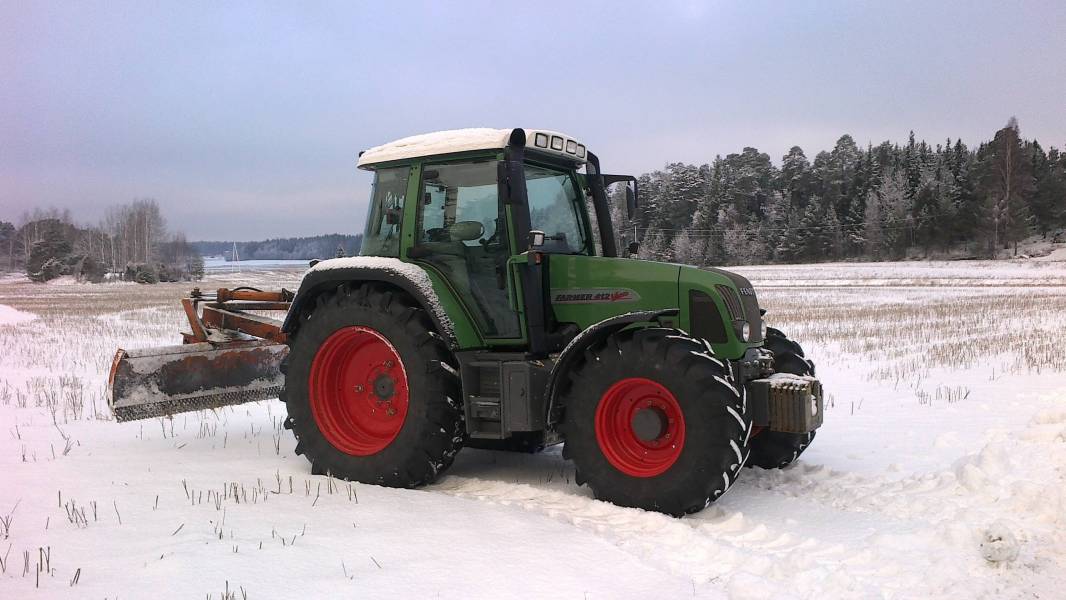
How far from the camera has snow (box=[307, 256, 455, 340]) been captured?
5410 mm

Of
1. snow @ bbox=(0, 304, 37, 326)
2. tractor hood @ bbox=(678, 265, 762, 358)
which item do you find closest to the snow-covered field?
tractor hood @ bbox=(678, 265, 762, 358)

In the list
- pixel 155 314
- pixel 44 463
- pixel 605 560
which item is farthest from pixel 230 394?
pixel 155 314

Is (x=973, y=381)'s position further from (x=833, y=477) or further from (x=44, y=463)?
(x=44, y=463)

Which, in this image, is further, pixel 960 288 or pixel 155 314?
pixel 960 288

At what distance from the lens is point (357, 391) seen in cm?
605

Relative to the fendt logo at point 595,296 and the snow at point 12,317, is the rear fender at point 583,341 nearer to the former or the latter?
A: the fendt logo at point 595,296

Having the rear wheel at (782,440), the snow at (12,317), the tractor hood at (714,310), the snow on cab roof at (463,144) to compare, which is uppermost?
the snow on cab roof at (463,144)

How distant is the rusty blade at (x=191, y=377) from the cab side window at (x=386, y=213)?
2.13m

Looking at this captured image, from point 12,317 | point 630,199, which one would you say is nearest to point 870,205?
point 12,317

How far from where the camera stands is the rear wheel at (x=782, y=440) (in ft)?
18.8

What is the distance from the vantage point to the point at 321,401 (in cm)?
600

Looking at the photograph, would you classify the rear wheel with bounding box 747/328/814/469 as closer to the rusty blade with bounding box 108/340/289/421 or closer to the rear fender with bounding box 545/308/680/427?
the rear fender with bounding box 545/308/680/427

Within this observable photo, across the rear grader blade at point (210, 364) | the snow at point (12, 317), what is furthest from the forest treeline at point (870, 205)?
the rear grader blade at point (210, 364)

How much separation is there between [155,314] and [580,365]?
23.5m
